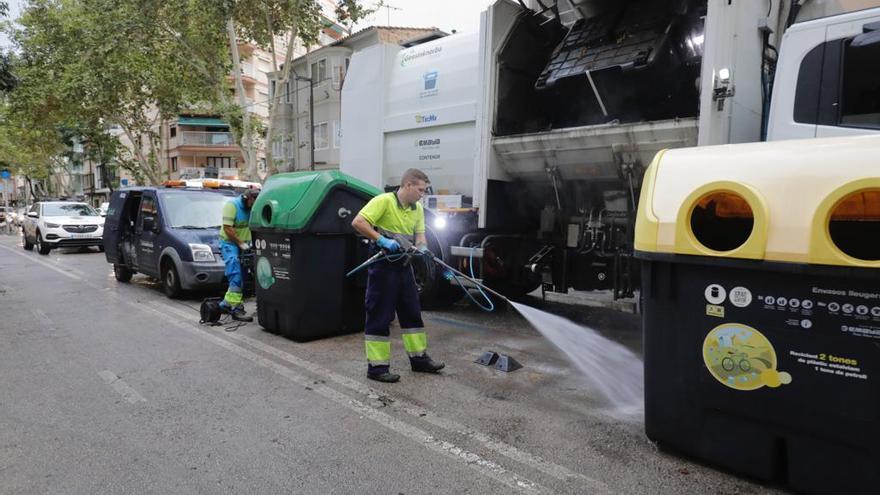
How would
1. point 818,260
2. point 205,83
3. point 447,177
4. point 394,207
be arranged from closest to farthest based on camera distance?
point 818,260
point 394,207
point 447,177
point 205,83

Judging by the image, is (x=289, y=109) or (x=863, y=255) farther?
(x=289, y=109)

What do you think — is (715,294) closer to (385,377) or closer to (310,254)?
(385,377)

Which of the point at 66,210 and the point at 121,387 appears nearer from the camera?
the point at 121,387

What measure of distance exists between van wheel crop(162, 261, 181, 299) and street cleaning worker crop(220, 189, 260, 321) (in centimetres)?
166

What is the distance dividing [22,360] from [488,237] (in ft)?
14.8

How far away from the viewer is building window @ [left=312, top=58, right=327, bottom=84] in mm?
→ 29422

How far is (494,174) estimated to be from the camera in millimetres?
A: 5723

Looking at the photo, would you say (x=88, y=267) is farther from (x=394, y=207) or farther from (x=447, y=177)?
(x=394, y=207)

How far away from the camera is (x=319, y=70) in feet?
98.1

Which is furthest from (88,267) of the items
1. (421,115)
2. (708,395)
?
(708,395)

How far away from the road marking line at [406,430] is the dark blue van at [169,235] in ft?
8.81

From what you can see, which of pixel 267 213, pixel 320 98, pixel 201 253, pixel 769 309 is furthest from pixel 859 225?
pixel 320 98

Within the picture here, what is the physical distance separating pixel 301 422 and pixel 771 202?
2796 millimetres

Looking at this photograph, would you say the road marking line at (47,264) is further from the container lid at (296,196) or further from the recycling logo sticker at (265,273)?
the container lid at (296,196)
